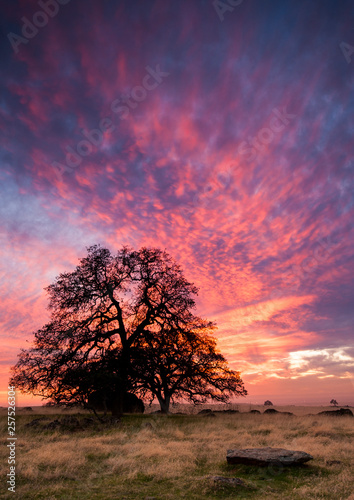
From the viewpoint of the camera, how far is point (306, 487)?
848 centimetres

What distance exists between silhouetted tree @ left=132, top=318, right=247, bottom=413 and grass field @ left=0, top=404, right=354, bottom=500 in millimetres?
8420

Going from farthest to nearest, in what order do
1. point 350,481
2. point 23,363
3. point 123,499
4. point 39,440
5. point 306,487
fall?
point 23,363, point 39,440, point 350,481, point 306,487, point 123,499

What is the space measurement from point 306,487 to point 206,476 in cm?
255

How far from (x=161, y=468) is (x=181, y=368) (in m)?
15.8

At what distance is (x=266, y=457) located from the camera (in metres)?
10.4

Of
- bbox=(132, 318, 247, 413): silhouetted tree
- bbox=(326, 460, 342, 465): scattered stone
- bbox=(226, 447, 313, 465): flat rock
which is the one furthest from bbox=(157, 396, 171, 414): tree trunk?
bbox=(326, 460, 342, 465): scattered stone

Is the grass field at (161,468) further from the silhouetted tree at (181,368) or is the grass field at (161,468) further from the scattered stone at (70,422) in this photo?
the silhouetted tree at (181,368)

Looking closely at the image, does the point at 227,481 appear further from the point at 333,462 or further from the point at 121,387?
the point at 121,387

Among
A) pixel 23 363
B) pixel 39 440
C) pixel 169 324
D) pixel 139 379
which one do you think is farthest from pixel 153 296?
pixel 39 440

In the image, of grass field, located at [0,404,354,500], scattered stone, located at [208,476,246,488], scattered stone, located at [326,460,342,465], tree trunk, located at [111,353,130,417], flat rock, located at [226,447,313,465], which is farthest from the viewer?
tree trunk, located at [111,353,130,417]

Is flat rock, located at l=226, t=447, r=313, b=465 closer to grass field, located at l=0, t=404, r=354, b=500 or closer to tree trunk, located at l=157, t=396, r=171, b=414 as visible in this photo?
grass field, located at l=0, t=404, r=354, b=500

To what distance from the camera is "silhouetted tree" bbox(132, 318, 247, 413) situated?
25.3 m

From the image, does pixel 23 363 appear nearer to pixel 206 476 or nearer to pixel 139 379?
pixel 139 379

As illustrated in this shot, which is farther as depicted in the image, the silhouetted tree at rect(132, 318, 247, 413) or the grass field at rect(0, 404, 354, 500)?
the silhouetted tree at rect(132, 318, 247, 413)
